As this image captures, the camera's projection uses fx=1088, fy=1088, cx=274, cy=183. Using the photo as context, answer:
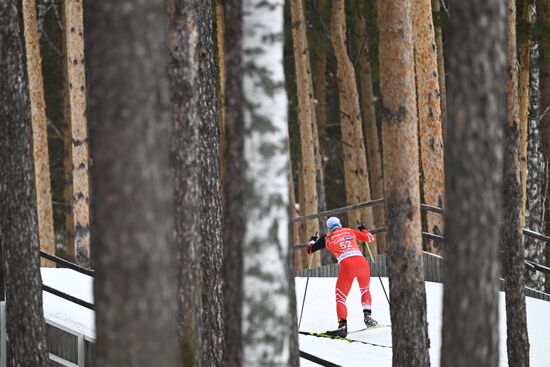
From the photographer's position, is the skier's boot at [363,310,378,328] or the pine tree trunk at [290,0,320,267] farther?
the pine tree trunk at [290,0,320,267]

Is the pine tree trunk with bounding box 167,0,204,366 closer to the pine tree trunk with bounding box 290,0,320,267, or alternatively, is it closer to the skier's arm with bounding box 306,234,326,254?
the skier's arm with bounding box 306,234,326,254

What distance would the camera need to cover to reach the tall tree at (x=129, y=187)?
469 centimetres

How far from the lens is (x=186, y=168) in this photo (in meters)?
8.16

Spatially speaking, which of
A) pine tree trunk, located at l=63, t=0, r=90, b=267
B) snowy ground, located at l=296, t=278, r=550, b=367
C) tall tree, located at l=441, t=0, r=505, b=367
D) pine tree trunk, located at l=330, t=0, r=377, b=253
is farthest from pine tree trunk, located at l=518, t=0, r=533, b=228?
tall tree, located at l=441, t=0, r=505, b=367

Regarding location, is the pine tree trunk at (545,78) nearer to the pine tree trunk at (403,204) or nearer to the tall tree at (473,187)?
the pine tree trunk at (403,204)

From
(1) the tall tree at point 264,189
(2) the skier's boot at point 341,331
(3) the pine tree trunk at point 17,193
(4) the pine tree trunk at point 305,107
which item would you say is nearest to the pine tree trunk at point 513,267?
(2) the skier's boot at point 341,331

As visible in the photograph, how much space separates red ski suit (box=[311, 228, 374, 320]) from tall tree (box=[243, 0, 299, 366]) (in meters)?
7.12

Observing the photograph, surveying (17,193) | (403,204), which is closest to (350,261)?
(403,204)

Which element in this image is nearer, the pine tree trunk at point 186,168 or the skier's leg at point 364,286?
the pine tree trunk at point 186,168

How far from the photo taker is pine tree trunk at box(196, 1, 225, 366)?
9789mm

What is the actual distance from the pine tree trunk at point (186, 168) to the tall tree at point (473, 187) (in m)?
2.99

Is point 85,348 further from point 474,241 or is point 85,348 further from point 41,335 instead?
point 474,241

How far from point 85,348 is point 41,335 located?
58.3 inches

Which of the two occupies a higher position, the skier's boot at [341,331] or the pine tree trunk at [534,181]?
the pine tree trunk at [534,181]
